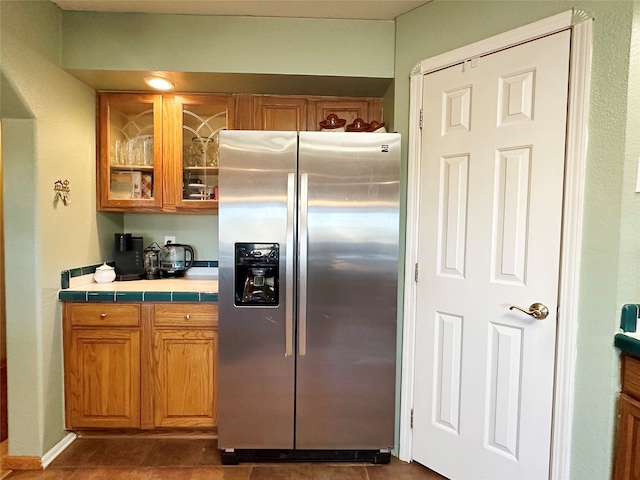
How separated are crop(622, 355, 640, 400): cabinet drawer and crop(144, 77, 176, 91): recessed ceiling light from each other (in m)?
2.62

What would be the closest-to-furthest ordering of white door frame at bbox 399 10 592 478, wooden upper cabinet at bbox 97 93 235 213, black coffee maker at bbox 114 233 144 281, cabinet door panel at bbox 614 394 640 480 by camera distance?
1. cabinet door panel at bbox 614 394 640 480
2. white door frame at bbox 399 10 592 478
3. wooden upper cabinet at bbox 97 93 235 213
4. black coffee maker at bbox 114 233 144 281

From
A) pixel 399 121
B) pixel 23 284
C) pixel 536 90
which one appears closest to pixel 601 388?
pixel 536 90

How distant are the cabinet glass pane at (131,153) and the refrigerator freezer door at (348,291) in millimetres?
1197

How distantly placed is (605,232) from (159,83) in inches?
94.4

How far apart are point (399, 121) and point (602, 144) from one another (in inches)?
35.8

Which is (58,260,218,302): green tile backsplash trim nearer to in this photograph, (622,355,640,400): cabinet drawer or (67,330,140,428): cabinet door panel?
(67,330,140,428): cabinet door panel

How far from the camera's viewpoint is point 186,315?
1.99 metres

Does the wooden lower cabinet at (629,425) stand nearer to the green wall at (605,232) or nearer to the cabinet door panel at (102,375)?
the green wall at (605,232)

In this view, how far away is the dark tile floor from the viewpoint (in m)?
1.78

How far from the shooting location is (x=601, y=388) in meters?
1.34

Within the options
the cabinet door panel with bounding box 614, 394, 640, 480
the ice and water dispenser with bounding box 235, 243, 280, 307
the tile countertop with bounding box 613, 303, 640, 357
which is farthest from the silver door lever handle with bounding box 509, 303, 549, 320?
the ice and water dispenser with bounding box 235, 243, 280, 307

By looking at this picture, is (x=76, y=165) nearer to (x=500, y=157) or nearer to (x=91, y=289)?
(x=91, y=289)

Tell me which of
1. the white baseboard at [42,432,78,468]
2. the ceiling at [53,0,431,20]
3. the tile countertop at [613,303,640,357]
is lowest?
the white baseboard at [42,432,78,468]

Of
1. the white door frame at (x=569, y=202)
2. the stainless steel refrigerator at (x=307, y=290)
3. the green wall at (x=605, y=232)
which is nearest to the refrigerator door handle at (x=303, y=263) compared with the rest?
the stainless steel refrigerator at (x=307, y=290)
